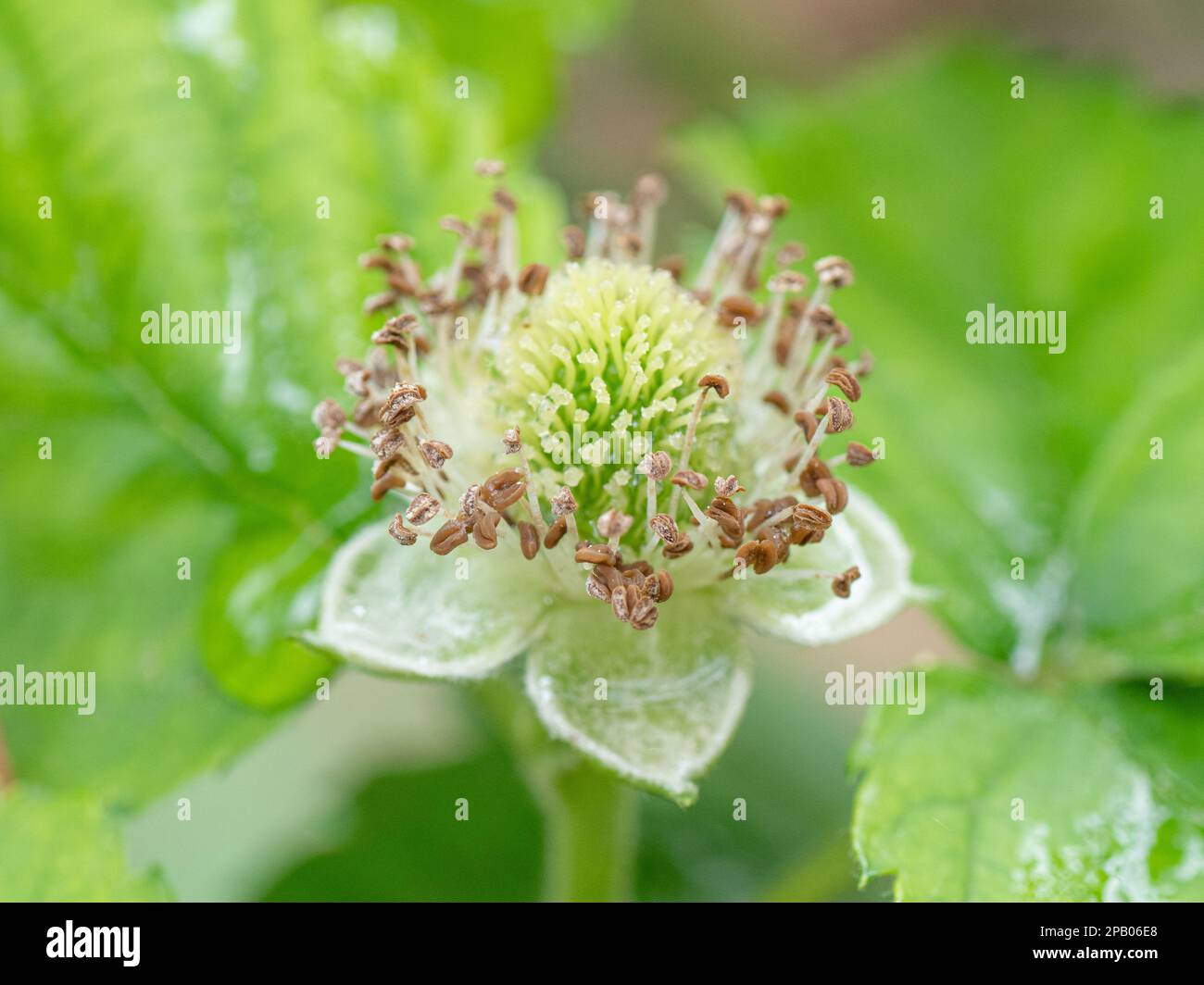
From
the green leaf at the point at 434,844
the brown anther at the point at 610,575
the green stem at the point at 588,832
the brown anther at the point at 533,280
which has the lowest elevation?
the green leaf at the point at 434,844

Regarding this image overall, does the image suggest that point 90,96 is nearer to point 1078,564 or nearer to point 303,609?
point 303,609

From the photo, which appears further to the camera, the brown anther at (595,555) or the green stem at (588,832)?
the green stem at (588,832)

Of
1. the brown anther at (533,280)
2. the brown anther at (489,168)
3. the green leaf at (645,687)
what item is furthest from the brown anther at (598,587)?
the brown anther at (489,168)

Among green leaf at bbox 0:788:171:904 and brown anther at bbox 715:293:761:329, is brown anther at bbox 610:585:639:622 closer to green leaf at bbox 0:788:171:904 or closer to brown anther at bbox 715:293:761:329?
brown anther at bbox 715:293:761:329

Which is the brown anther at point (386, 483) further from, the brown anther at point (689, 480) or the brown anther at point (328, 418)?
the brown anther at point (689, 480)

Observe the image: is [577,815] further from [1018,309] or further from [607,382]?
[1018,309]

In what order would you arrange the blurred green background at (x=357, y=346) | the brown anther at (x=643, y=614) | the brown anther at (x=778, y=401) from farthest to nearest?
the blurred green background at (x=357, y=346) → the brown anther at (x=778, y=401) → the brown anther at (x=643, y=614)

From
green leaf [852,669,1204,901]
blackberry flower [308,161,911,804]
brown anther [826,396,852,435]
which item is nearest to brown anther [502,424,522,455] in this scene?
blackberry flower [308,161,911,804]
